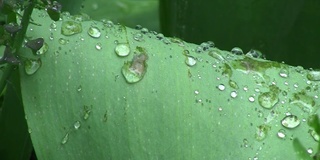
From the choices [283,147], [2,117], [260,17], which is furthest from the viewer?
[260,17]

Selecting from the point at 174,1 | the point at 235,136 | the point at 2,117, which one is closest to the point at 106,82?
the point at 235,136

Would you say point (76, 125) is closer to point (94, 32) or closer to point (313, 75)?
point (94, 32)

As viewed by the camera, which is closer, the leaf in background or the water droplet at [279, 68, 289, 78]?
the water droplet at [279, 68, 289, 78]

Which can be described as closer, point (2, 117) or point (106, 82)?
point (106, 82)

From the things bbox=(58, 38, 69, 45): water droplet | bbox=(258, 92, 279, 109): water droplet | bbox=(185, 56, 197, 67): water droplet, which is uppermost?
bbox=(185, 56, 197, 67): water droplet

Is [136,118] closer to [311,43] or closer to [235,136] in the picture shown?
[235,136]

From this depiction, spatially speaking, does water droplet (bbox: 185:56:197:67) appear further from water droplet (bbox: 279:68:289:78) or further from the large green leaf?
water droplet (bbox: 279:68:289:78)

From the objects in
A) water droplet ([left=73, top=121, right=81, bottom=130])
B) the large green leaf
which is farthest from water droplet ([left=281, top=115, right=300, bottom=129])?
water droplet ([left=73, top=121, right=81, bottom=130])
